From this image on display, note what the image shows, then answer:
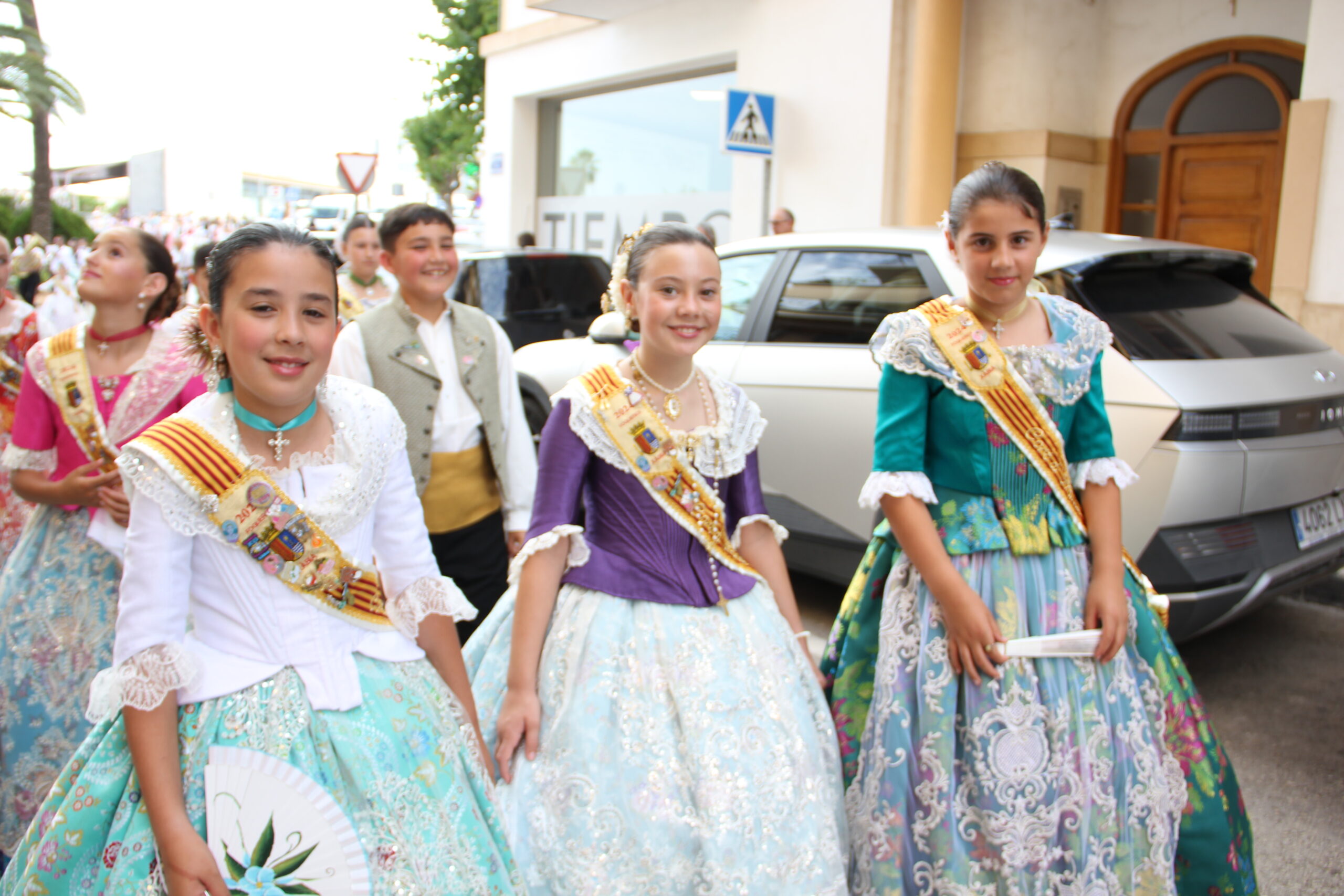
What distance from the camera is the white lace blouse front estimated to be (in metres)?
1.67

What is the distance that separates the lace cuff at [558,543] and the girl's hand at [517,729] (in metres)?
0.29

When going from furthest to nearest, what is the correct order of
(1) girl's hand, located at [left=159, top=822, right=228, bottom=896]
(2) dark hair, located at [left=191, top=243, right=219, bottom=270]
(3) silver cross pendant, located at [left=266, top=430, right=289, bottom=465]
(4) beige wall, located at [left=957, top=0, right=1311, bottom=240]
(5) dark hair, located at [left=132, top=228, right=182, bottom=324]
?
(4) beige wall, located at [left=957, top=0, right=1311, bottom=240] < (2) dark hair, located at [left=191, top=243, right=219, bottom=270] < (5) dark hair, located at [left=132, top=228, right=182, bottom=324] < (3) silver cross pendant, located at [left=266, top=430, right=289, bottom=465] < (1) girl's hand, located at [left=159, top=822, right=228, bottom=896]

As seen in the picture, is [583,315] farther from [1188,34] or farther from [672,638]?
[672,638]

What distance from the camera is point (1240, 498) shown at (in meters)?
3.78

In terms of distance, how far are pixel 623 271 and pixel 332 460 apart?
0.89m

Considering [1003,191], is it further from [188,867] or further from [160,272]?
[160,272]

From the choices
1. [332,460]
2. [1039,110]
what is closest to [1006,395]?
[332,460]

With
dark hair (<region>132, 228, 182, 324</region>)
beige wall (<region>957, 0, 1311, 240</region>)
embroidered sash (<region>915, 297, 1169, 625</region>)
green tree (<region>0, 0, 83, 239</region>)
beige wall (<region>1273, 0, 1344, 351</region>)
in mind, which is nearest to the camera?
embroidered sash (<region>915, 297, 1169, 625</region>)

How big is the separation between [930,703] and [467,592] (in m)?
1.75

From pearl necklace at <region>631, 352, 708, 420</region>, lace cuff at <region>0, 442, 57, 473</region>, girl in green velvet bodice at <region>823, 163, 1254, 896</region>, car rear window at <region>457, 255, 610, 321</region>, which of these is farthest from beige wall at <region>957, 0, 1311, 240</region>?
lace cuff at <region>0, 442, 57, 473</region>

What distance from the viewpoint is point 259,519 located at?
1.75 meters

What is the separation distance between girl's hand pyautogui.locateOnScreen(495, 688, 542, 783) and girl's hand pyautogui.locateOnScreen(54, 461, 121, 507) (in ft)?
4.41

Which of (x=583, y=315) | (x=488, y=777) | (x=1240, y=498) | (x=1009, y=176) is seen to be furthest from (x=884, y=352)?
(x=583, y=315)

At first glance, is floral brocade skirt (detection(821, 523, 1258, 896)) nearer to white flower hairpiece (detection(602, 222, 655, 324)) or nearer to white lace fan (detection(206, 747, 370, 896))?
white flower hairpiece (detection(602, 222, 655, 324))
